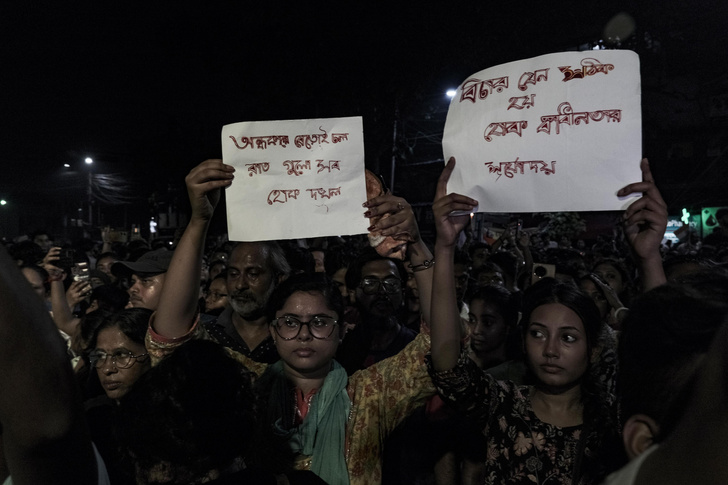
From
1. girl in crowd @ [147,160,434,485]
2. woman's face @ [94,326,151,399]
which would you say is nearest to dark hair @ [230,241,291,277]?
woman's face @ [94,326,151,399]

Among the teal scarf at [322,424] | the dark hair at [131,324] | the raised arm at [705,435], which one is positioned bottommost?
the teal scarf at [322,424]

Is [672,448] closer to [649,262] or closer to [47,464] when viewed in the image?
[47,464]

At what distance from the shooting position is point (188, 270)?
2.23 metres

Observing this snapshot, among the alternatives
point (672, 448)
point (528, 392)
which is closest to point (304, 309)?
point (528, 392)

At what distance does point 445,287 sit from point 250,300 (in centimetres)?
177

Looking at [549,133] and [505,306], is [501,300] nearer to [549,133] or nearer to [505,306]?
[505,306]

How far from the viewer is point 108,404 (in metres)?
2.69

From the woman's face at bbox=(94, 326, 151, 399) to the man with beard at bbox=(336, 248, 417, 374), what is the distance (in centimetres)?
132

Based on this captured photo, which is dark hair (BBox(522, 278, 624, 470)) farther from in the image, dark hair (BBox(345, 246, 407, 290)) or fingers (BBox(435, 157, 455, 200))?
dark hair (BBox(345, 246, 407, 290))

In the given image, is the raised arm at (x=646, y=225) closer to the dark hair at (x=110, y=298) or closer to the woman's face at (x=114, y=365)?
the woman's face at (x=114, y=365)

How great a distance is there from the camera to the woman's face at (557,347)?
7.47ft

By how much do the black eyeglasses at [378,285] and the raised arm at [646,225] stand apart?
6.76ft

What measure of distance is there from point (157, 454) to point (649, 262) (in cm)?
187

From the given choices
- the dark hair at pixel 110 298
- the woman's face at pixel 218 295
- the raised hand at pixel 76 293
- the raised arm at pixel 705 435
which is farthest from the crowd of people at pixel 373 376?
the raised hand at pixel 76 293
